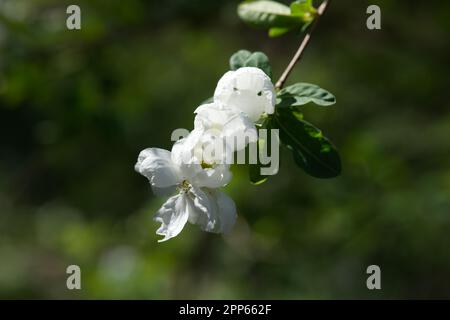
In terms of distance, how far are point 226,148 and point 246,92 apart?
114mm

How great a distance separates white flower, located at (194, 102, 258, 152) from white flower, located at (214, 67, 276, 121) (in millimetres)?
33

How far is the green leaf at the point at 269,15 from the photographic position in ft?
4.62

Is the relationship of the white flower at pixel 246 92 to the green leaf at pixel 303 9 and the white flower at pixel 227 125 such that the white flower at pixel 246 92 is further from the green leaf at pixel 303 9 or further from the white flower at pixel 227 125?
the green leaf at pixel 303 9

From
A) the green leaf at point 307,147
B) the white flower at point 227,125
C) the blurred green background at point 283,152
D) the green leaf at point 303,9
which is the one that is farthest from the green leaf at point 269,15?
the blurred green background at point 283,152

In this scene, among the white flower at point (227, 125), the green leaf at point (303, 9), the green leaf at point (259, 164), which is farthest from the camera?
the green leaf at point (303, 9)

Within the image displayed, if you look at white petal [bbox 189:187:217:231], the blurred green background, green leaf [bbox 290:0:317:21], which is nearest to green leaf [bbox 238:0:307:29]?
green leaf [bbox 290:0:317:21]

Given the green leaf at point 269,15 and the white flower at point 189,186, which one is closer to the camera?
the white flower at point 189,186

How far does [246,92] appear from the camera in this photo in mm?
1073

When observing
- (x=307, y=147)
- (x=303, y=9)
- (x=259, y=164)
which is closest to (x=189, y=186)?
(x=259, y=164)

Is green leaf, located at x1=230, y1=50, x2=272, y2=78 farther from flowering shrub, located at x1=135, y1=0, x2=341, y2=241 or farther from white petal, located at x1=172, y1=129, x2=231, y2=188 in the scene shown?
white petal, located at x1=172, y1=129, x2=231, y2=188

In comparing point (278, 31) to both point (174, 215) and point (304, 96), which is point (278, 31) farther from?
point (174, 215)

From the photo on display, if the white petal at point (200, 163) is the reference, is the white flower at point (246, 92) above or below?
above

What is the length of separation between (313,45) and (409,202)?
146cm

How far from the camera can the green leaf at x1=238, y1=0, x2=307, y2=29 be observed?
141cm
